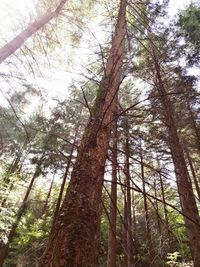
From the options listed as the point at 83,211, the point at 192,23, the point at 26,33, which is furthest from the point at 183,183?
the point at 26,33

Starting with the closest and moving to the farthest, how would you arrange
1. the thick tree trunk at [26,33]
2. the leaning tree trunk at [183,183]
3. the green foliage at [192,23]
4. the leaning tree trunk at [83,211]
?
the leaning tree trunk at [83,211]
the leaning tree trunk at [183,183]
the thick tree trunk at [26,33]
the green foliage at [192,23]

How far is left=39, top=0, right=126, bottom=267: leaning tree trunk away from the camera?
1595 mm

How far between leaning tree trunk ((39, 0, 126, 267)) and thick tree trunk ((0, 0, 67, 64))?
6903mm

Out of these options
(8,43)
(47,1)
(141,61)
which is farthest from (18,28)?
(141,61)

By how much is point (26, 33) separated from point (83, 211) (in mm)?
8558

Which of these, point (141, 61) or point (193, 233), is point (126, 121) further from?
point (193, 233)

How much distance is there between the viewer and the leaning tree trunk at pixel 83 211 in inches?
62.8

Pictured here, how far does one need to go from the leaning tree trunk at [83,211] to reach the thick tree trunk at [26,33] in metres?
6.90

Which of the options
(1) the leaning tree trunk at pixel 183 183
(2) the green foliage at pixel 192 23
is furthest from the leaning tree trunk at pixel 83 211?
(2) the green foliage at pixel 192 23

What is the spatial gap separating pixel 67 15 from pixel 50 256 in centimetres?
939

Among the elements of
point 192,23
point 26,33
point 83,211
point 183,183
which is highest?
point 192,23

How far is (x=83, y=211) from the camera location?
184cm

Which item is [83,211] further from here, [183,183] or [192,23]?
[192,23]

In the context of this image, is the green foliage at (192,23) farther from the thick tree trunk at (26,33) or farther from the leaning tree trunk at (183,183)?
the thick tree trunk at (26,33)
